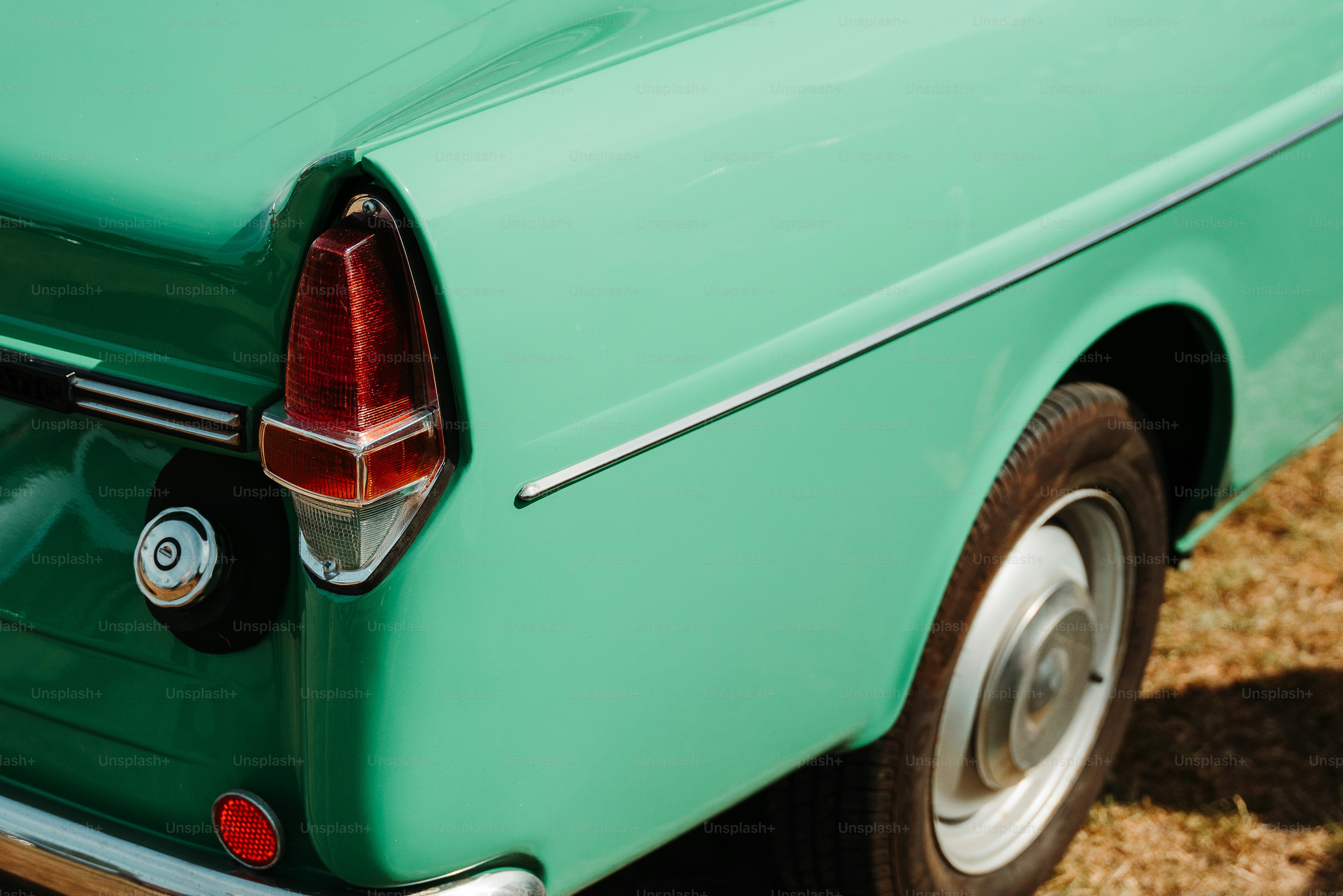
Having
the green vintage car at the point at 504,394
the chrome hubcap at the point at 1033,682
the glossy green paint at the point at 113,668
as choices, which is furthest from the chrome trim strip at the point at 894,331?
the chrome hubcap at the point at 1033,682

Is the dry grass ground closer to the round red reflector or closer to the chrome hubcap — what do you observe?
the chrome hubcap

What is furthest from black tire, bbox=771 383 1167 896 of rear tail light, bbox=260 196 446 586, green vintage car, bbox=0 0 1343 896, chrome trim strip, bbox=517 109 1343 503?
rear tail light, bbox=260 196 446 586

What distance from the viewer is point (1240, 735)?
2.80m

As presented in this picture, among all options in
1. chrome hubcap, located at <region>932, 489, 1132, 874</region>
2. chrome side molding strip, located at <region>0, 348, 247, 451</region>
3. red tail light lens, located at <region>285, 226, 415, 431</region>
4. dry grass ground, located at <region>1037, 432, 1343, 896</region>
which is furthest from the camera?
dry grass ground, located at <region>1037, 432, 1343, 896</region>

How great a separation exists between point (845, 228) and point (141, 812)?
3.61 ft

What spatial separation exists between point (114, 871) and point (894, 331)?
113 centimetres

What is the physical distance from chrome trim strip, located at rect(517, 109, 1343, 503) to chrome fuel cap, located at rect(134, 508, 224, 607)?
1.12ft

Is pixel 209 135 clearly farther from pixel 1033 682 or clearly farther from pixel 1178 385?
pixel 1178 385

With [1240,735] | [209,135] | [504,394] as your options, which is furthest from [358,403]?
[1240,735]

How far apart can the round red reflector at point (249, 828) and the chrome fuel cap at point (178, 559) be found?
0.77 ft

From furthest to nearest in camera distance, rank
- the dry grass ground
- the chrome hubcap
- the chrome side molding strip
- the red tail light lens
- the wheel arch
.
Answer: the dry grass ground
the wheel arch
the chrome hubcap
the chrome side molding strip
the red tail light lens

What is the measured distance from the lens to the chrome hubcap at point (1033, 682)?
204 cm

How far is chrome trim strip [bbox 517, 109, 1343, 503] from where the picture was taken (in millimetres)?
1301

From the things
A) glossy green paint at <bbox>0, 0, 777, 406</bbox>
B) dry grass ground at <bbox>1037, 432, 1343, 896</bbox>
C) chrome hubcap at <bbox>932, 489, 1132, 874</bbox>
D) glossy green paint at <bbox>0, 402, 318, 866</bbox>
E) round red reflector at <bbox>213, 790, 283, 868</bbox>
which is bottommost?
dry grass ground at <bbox>1037, 432, 1343, 896</bbox>
